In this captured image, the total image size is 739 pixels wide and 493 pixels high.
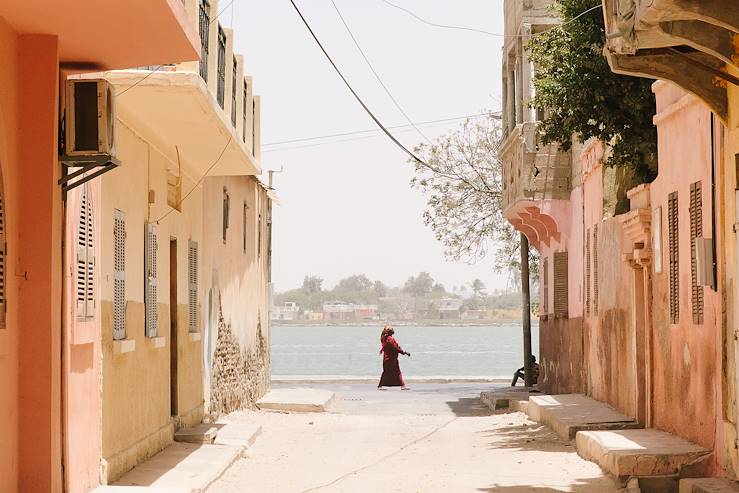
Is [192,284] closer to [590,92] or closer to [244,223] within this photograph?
[244,223]

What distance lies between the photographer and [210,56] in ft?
50.1

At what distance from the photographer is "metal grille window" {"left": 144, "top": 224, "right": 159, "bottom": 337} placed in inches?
549

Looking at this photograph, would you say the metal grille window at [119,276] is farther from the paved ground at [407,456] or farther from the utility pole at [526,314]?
the utility pole at [526,314]

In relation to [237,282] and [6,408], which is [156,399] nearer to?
[6,408]

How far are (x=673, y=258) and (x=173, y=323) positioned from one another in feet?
21.5

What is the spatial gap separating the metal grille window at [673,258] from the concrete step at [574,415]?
2.35 m

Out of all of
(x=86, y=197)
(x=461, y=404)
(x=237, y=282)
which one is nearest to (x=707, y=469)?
(x=86, y=197)

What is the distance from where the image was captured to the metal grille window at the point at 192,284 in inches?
683

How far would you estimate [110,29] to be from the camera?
881 centimetres

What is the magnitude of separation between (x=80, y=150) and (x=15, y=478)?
7.89 feet

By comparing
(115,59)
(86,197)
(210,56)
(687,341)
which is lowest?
(687,341)

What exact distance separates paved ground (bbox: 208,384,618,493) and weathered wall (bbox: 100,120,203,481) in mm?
1026

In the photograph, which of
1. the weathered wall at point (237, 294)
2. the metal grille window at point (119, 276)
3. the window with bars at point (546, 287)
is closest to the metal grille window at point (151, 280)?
the metal grille window at point (119, 276)

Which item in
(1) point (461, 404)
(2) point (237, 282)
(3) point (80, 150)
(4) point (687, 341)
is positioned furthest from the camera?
(1) point (461, 404)
